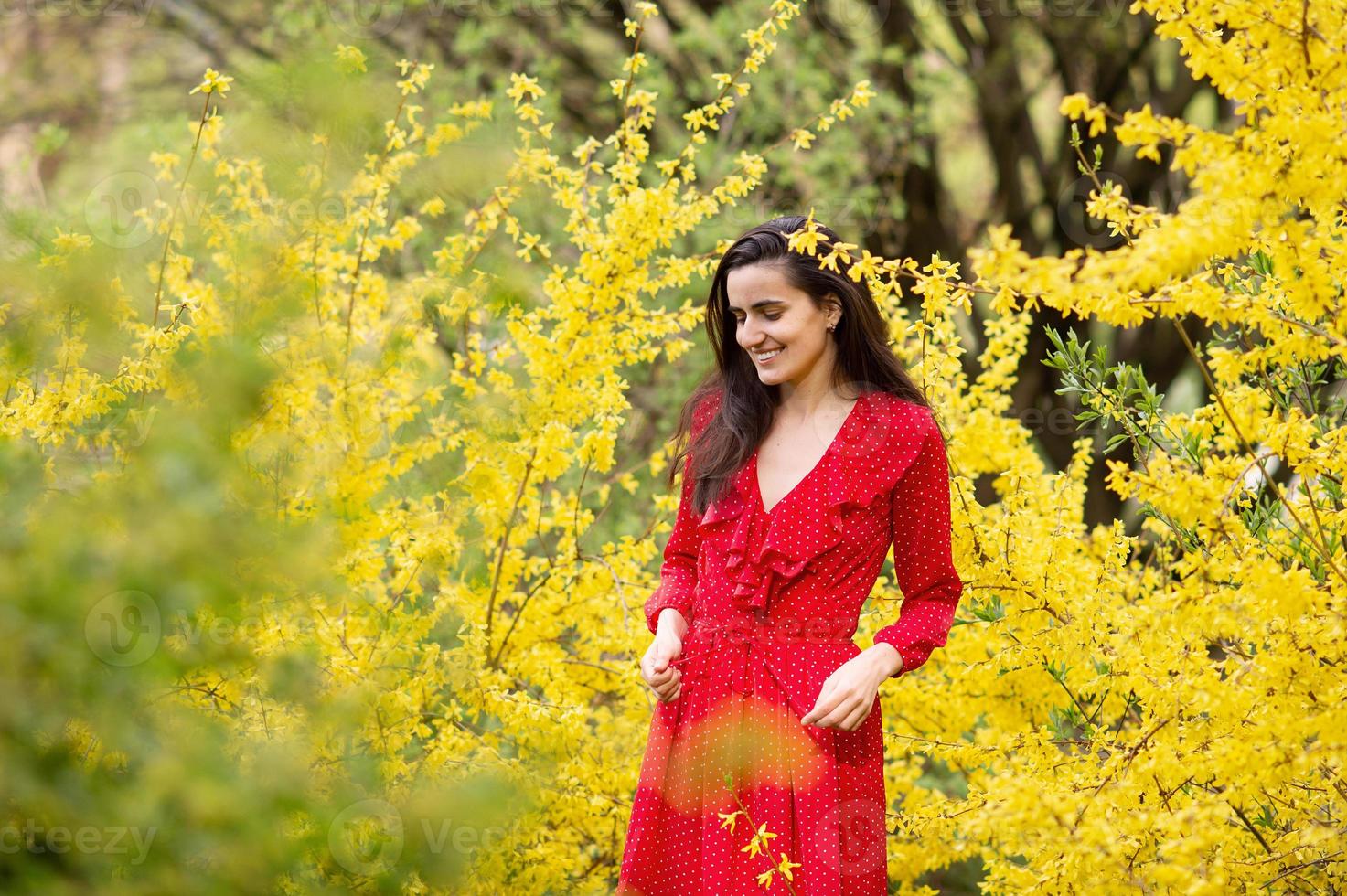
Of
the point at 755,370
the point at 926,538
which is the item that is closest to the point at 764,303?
the point at 755,370

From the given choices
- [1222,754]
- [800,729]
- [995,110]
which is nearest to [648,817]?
[800,729]

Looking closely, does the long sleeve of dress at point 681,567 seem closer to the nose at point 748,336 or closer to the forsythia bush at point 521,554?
the nose at point 748,336

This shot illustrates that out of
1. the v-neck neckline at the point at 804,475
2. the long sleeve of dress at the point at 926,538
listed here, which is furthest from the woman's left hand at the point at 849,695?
the v-neck neckline at the point at 804,475

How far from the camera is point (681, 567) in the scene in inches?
89.4

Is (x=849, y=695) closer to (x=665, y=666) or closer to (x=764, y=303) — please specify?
(x=665, y=666)

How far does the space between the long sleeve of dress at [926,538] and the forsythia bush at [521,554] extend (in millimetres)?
271

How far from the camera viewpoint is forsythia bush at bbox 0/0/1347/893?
108 cm

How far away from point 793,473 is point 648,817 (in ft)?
1.87

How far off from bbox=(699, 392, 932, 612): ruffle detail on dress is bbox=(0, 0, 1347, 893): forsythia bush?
0.23 meters

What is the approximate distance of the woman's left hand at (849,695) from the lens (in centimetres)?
189

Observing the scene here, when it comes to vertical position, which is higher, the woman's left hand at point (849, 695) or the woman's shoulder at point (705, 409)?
the woman's shoulder at point (705, 409)

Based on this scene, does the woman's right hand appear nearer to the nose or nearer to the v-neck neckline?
the v-neck neckline

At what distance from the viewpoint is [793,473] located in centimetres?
213

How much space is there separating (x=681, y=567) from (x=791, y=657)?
1.01 ft
